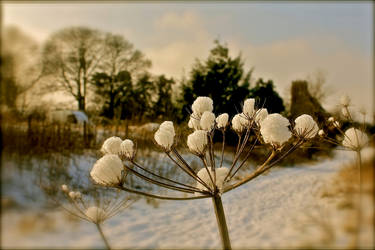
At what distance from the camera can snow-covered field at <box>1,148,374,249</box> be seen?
1987 millimetres

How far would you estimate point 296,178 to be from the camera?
4531mm

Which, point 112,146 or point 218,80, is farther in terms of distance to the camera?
point 218,80

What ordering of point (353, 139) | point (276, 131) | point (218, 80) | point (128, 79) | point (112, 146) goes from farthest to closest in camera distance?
point (128, 79) < point (218, 80) < point (353, 139) < point (112, 146) < point (276, 131)

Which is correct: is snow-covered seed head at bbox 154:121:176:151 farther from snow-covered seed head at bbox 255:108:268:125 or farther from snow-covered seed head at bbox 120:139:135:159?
snow-covered seed head at bbox 255:108:268:125

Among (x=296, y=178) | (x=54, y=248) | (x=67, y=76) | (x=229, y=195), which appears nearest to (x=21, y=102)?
(x=54, y=248)

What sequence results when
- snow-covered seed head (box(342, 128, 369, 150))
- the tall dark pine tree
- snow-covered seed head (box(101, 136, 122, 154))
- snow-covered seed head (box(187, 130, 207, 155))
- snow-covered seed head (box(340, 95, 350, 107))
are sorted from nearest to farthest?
snow-covered seed head (box(187, 130, 207, 155)) → snow-covered seed head (box(101, 136, 122, 154)) → snow-covered seed head (box(342, 128, 369, 150)) → snow-covered seed head (box(340, 95, 350, 107)) → the tall dark pine tree

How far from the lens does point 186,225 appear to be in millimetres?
2689

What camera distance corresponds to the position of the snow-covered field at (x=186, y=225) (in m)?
1.99

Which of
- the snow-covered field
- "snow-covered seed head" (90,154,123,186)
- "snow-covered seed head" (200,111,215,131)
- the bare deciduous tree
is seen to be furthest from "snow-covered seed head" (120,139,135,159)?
the bare deciduous tree

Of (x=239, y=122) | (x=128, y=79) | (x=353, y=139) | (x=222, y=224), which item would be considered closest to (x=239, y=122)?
(x=239, y=122)

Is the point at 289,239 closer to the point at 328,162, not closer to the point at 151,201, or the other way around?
the point at 151,201

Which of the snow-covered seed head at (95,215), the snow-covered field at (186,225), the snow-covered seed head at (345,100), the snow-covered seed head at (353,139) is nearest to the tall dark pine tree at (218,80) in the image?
the snow-covered field at (186,225)

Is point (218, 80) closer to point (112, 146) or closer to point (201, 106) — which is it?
point (201, 106)

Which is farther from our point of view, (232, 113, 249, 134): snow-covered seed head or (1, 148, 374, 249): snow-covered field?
(1, 148, 374, 249): snow-covered field
